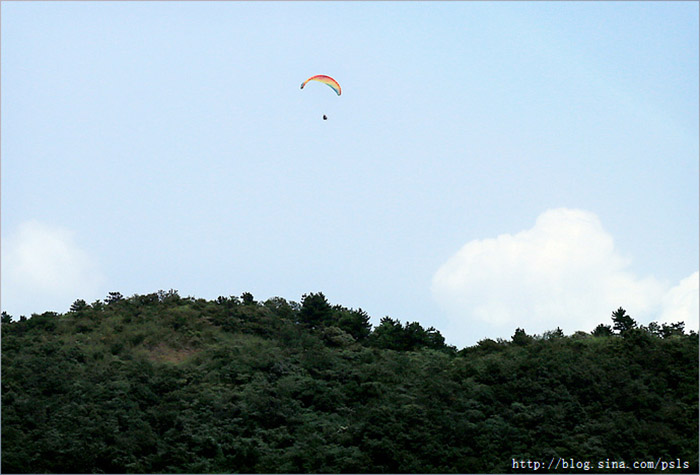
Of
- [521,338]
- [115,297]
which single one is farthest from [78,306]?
[521,338]

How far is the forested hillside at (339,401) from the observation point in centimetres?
2708

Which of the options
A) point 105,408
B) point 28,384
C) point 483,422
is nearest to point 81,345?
point 28,384

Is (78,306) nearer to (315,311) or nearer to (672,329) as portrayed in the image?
(315,311)

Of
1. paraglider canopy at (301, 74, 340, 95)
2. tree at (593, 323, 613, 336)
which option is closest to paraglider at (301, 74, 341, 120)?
paraglider canopy at (301, 74, 340, 95)

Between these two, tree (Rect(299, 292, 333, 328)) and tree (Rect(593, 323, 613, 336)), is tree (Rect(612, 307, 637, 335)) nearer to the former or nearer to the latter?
tree (Rect(593, 323, 613, 336))

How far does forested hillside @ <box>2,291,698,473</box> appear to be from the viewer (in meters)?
27.1

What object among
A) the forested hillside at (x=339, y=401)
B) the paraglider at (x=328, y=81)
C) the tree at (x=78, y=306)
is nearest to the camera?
the forested hillside at (x=339, y=401)

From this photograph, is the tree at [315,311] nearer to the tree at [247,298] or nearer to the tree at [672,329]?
the tree at [247,298]

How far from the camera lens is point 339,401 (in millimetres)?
31250

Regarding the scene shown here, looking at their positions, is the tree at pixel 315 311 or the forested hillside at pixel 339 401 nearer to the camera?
the forested hillside at pixel 339 401

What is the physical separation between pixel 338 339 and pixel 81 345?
13672mm

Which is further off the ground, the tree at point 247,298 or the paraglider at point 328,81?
the paraglider at point 328,81

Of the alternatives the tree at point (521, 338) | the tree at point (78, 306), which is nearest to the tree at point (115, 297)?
the tree at point (78, 306)

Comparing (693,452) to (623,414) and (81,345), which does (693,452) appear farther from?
(81,345)
